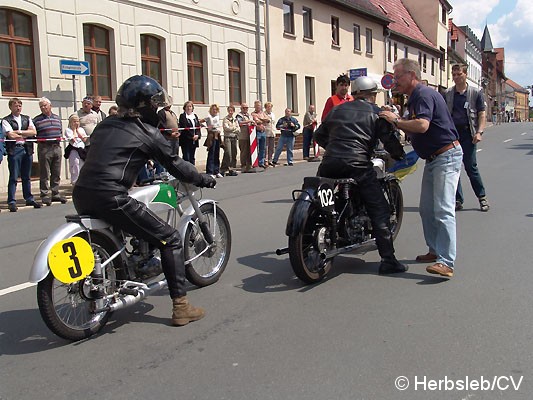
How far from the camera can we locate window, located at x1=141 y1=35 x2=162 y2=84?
1733cm

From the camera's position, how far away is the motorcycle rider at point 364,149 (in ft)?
17.2

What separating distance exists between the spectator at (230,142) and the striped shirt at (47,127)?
5.30 m

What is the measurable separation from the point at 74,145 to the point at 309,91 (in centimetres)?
1691

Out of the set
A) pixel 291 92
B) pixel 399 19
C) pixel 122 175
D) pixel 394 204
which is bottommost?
pixel 394 204

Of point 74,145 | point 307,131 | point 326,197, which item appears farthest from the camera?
point 307,131

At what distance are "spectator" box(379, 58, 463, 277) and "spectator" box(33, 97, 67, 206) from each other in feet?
25.0

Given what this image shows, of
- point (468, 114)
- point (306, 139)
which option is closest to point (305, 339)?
point (468, 114)

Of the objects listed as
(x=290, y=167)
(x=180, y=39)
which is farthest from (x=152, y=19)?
(x=290, y=167)

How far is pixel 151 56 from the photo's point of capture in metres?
17.6

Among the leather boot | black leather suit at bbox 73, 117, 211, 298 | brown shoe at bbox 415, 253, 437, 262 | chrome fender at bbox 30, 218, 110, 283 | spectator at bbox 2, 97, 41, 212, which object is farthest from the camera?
spectator at bbox 2, 97, 41, 212

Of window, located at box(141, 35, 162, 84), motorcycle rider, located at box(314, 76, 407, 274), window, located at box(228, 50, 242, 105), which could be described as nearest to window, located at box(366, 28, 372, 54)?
window, located at box(228, 50, 242, 105)

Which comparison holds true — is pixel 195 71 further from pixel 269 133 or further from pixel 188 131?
pixel 188 131

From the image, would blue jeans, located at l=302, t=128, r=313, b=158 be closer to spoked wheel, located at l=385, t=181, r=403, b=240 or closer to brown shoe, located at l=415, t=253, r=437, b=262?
spoked wheel, located at l=385, t=181, r=403, b=240

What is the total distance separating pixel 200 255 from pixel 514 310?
257 cm
